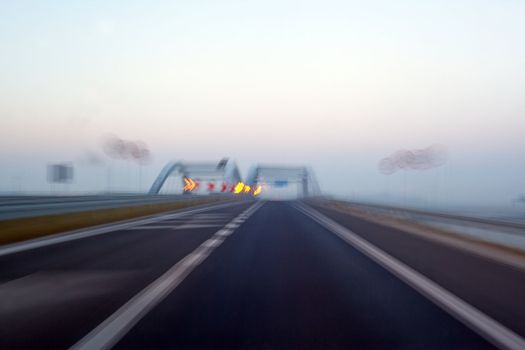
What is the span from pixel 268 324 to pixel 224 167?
99806mm

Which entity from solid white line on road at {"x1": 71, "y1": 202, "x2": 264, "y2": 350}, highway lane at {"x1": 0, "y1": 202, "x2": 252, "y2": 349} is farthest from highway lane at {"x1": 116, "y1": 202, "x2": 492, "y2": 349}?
highway lane at {"x1": 0, "y1": 202, "x2": 252, "y2": 349}

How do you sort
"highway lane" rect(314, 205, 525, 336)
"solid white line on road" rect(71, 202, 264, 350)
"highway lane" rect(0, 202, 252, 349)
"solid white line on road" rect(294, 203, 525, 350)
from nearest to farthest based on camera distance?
"solid white line on road" rect(71, 202, 264, 350)
"solid white line on road" rect(294, 203, 525, 350)
"highway lane" rect(0, 202, 252, 349)
"highway lane" rect(314, 205, 525, 336)

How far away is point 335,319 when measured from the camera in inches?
283

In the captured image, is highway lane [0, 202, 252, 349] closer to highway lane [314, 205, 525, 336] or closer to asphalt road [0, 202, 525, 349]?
asphalt road [0, 202, 525, 349]

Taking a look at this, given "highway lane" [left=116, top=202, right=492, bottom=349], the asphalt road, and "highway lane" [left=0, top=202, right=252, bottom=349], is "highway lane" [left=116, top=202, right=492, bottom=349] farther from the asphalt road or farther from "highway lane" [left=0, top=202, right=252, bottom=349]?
"highway lane" [left=0, top=202, right=252, bottom=349]

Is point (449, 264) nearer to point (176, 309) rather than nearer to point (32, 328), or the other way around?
point (176, 309)

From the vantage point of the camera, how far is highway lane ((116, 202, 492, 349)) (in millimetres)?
6188

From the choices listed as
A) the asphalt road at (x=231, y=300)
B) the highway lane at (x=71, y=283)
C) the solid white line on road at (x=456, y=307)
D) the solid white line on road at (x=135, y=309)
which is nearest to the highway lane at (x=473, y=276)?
the asphalt road at (x=231, y=300)

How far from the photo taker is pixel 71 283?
9.61 meters

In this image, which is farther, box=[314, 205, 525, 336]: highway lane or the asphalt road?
box=[314, 205, 525, 336]: highway lane

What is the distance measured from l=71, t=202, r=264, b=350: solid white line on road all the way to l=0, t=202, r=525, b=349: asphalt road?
0.06ft

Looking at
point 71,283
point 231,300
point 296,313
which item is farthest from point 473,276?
point 71,283

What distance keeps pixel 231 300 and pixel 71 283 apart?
2947 mm

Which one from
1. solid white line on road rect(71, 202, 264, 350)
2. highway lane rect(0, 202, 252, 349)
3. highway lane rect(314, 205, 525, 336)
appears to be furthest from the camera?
highway lane rect(314, 205, 525, 336)
